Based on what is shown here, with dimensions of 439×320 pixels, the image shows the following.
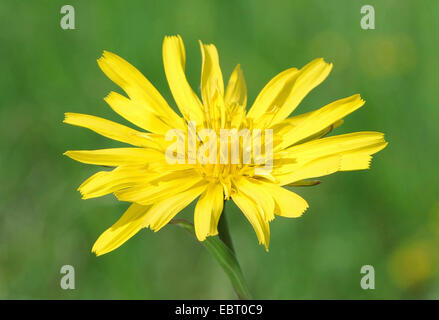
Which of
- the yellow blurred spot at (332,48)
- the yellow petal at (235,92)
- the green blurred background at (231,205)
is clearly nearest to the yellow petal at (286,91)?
the yellow petal at (235,92)

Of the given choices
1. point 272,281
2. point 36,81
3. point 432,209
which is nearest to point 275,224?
point 272,281

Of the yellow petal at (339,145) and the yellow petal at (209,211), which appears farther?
the yellow petal at (339,145)

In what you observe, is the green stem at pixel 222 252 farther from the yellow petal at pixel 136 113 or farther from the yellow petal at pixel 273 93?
the yellow petal at pixel 273 93

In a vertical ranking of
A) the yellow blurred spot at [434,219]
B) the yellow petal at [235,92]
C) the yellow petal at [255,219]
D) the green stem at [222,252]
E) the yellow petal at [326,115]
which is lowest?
the green stem at [222,252]
